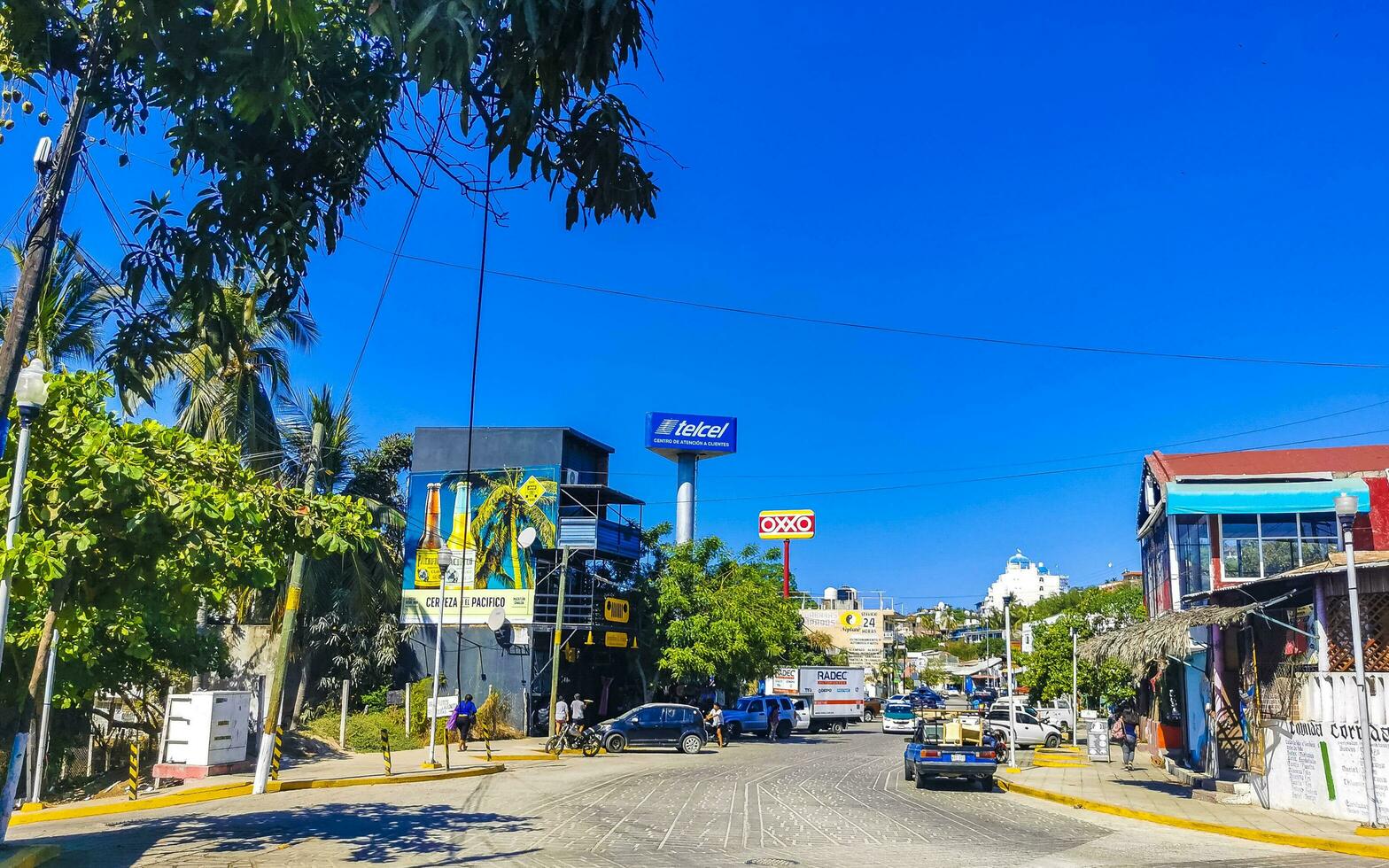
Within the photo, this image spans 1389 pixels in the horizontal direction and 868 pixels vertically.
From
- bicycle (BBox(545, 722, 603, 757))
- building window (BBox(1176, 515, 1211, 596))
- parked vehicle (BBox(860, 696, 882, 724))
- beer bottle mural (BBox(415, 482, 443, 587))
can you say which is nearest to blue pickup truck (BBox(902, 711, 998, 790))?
building window (BBox(1176, 515, 1211, 596))

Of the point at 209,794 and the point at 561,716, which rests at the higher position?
the point at 561,716

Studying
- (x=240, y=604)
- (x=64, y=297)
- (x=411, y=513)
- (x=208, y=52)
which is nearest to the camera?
(x=208, y=52)

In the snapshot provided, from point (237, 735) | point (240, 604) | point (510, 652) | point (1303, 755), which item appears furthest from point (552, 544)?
point (1303, 755)

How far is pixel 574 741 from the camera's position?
3147 centimetres

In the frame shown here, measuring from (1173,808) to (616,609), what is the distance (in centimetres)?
2556

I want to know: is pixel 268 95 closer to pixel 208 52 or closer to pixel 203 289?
pixel 208 52

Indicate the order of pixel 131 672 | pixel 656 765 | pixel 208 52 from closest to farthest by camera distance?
pixel 208 52, pixel 131 672, pixel 656 765

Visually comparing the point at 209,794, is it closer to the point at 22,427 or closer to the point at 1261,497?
the point at 22,427

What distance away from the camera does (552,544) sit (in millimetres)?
40500

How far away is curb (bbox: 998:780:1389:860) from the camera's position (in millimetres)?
14125

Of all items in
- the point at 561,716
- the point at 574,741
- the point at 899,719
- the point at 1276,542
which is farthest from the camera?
the point at 899,719

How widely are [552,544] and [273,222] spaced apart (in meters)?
33.1

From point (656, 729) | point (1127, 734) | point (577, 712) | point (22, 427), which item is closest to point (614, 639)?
point (577, 712)

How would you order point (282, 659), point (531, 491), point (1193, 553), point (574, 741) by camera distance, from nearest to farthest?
point (282, 659)
point (1193, 553)
point (574, 741)
point (531, 491)
